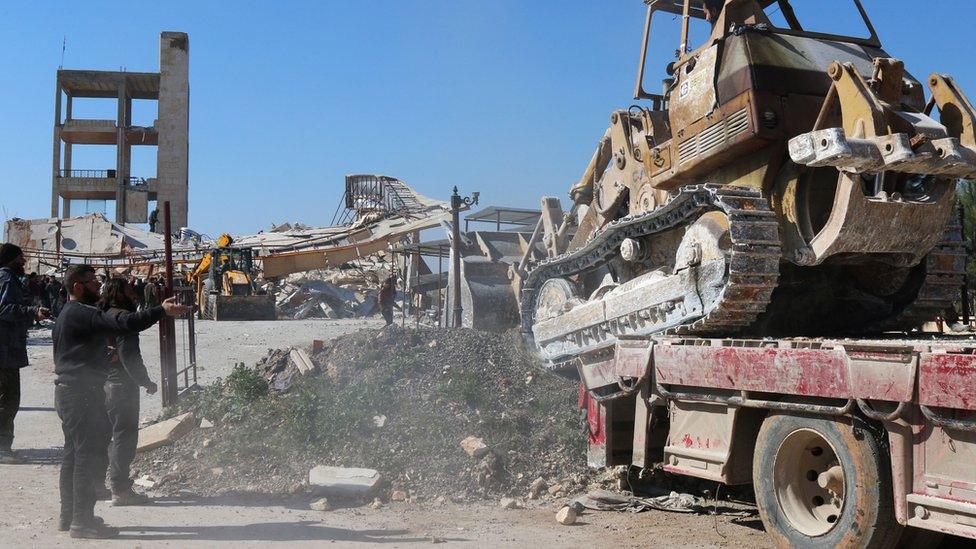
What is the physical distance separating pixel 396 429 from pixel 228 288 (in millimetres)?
20002

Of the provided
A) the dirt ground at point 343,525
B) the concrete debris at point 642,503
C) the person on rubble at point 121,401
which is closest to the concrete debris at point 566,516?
the dirt ground at point 343,525

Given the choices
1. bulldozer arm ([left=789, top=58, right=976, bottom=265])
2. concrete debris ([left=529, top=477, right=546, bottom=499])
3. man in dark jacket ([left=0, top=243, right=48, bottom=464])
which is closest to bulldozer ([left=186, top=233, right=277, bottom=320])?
man in dark jacket ([left=0, top=243, right=48, bottom=464])

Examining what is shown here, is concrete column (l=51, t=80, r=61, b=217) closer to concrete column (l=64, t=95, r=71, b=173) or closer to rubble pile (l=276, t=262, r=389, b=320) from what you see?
concrete column (l=64, t=95, r=71, b=173)

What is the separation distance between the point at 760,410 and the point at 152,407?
25.8 feet

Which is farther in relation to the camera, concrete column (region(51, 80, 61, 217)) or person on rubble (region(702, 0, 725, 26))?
concrete column (region(51, 80, 61, 217))

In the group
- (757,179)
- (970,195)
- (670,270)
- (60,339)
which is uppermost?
(970,195)

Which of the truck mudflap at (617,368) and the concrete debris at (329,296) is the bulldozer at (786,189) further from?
the concrete debris at (329,296)

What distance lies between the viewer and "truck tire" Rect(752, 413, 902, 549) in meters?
4.60

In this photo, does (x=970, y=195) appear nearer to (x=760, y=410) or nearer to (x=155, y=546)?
(x=760, y=410)

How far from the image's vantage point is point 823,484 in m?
5.02

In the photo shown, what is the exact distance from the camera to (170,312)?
6.07 metres

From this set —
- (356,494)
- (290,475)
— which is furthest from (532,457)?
(290,475)

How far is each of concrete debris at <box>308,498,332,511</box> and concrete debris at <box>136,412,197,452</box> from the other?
228cm

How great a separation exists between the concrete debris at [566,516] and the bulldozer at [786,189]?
1.82 m
